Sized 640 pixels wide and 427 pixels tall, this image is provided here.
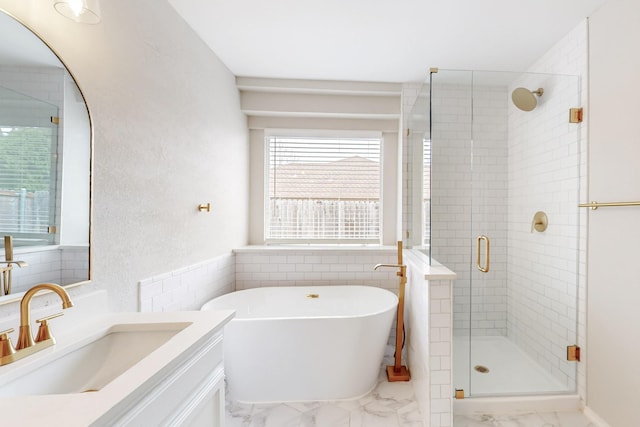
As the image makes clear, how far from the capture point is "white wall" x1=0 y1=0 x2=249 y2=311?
123 cm

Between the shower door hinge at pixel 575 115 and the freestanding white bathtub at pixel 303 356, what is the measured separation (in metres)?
1.82

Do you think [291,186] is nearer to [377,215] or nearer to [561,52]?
[377,215]

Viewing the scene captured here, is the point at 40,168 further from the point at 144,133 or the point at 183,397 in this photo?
the point at 183,397

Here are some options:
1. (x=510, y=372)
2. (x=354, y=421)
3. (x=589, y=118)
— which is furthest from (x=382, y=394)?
(x=589, y=118)

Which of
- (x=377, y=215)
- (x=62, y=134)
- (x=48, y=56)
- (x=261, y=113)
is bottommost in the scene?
(x=377, y=215)

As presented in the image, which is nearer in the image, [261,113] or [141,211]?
[141,211]

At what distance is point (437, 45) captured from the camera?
2105mm

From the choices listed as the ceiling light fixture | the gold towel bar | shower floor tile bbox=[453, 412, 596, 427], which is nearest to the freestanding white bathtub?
shower floor tile bbox=[453, 412, 596, 427]

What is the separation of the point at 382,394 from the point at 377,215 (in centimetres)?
168

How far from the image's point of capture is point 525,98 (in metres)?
2.02

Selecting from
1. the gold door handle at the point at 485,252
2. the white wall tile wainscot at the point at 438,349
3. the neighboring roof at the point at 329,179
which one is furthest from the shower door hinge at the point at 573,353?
the neighboring roof at the point at 329,179

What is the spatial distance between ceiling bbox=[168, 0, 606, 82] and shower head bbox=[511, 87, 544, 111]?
1.26ft

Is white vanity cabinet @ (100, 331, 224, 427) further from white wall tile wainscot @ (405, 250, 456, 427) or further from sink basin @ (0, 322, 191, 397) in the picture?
white wall tile wainscot @ (405, 250, 456, 427)

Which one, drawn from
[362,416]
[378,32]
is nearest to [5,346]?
[362,416]
